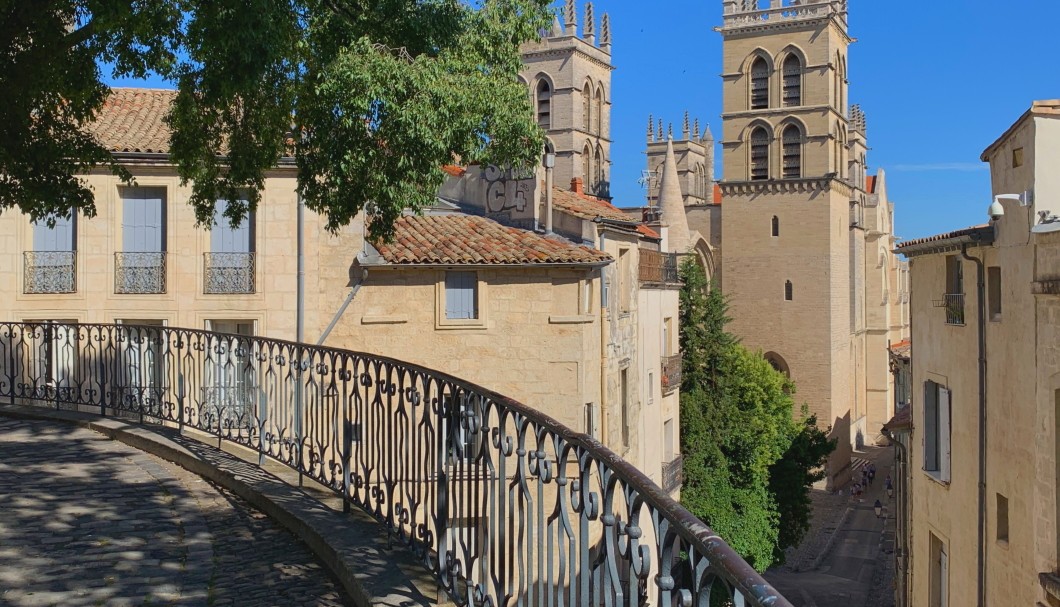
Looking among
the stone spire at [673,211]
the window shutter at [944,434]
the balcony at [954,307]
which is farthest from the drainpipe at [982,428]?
the stone spire at [673,211]

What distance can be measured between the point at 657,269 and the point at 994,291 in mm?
14695

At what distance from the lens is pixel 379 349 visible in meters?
20.4

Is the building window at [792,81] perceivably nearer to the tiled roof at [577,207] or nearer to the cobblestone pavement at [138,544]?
the tiled roof at [577,207]

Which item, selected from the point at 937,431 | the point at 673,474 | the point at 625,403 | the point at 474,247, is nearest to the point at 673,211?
the point at 673,474

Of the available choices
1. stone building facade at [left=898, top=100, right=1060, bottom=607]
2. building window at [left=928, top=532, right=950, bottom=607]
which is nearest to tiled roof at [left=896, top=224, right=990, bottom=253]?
stone building facade at [left=898, top=100, right=1060, bottom=607]

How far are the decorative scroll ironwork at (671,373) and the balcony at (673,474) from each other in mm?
2186

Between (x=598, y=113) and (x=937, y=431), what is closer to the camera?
(x=937, y=431)

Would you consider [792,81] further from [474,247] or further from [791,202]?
[474,247]

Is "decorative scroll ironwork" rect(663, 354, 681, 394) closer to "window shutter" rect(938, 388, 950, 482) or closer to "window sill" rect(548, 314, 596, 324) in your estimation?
"window sill" rect(548, 314, 596, 324)

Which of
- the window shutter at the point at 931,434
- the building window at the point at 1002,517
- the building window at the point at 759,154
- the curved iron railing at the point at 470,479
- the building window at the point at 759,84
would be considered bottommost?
the building window at the point at 1002,517

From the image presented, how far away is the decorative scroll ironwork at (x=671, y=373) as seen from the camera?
95.8 ft

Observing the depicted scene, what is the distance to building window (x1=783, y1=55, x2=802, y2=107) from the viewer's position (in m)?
55.7

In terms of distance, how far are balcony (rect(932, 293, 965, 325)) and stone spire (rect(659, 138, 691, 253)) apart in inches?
1285

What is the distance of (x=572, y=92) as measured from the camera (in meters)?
65.9
